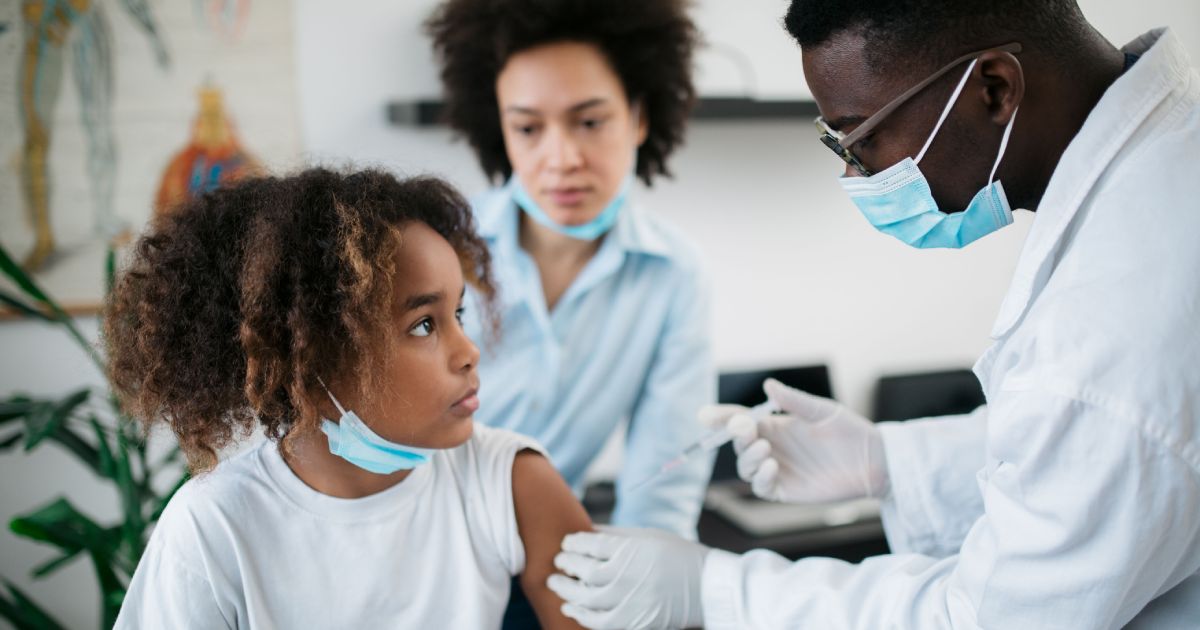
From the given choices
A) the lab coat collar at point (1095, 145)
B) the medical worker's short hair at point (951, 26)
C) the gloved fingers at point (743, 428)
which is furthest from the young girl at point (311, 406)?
the lab coat collar at point (1095, 145)

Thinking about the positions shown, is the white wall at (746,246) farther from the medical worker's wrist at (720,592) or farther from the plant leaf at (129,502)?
the medical worker's wrist at (720,592)

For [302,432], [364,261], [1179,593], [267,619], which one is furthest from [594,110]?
[1179,593]

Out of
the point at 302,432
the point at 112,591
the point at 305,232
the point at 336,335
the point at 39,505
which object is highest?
the point at 305,232

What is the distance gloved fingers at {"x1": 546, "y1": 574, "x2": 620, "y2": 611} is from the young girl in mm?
65

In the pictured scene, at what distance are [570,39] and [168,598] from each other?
1289mm

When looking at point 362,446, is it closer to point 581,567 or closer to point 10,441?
point 581,567

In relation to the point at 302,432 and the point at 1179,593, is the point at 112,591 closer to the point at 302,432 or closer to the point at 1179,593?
the point at 302,432

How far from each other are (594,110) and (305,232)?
821 millimetres

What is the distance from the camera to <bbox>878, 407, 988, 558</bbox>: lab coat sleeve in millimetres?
1516

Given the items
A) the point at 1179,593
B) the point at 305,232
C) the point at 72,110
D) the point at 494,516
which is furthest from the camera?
the point at 72,110

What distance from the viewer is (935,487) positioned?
153 cm

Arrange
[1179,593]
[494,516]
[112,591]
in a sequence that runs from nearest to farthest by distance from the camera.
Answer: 1. [1179,593]
2. [494,516]
3. [112,591]

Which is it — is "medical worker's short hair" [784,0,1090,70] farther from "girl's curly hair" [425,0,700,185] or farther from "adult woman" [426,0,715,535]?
"girl's curly hair" [425,0,700,185]

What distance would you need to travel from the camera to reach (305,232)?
3.91ft
